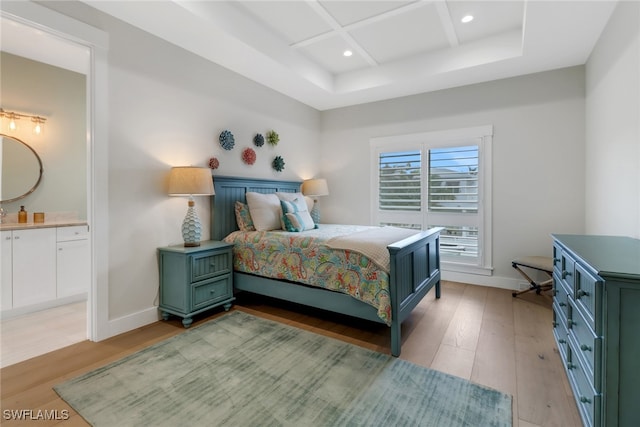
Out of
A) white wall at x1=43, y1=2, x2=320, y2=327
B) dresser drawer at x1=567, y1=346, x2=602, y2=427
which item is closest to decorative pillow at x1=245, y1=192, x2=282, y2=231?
white wall at x1=43, y1=2, x2=320, y2=327

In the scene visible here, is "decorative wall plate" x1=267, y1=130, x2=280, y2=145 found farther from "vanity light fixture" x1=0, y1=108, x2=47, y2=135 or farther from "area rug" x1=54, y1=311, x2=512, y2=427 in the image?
"area rug" x1=54, y1=311, x2=512, y2=427

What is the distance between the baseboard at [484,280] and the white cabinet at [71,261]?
445cm

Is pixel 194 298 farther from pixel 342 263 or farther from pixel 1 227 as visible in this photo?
pixel 1 227

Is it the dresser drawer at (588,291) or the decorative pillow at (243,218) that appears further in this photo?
the decorative pillow at (243,218)

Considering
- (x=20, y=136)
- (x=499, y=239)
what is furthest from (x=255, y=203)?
(x=499, y=239)

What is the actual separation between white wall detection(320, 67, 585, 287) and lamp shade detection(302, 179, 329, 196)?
135 centimetres

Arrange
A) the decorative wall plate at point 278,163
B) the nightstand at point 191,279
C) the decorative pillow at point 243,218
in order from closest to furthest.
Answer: the nightstand at point 191,279, the decorative pillow at point 243,218, the decorative wall plate at point 278,163

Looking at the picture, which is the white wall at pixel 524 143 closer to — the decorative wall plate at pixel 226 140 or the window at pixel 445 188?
the window at pixel 445 188

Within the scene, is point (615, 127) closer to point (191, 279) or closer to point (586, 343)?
point (586, 343)

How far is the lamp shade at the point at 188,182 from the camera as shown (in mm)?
2807

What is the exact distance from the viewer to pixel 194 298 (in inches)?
109

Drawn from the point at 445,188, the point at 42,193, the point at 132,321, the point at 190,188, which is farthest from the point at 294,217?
the point at 42,193

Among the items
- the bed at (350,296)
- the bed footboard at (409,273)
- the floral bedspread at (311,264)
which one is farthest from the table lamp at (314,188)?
the bed footboard at (409,273)

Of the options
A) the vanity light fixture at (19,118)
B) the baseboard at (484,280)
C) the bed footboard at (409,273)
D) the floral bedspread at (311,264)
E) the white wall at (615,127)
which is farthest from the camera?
the baseboard at (484,280)
